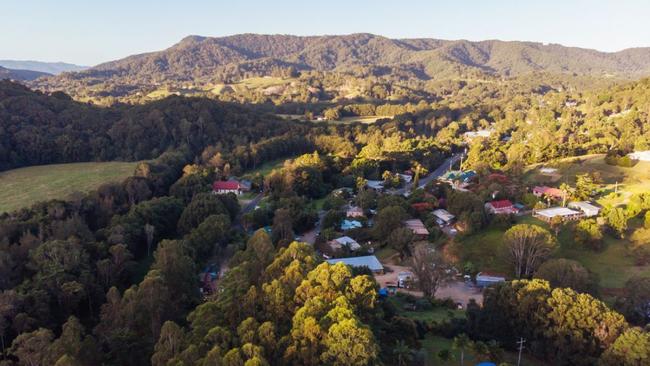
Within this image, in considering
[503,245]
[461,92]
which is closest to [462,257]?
[503,245]

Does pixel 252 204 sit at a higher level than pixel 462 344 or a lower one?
lower

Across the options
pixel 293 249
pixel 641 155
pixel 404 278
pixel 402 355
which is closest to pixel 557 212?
pixel 404 278

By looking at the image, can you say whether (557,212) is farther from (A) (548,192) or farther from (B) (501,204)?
(A) (548,192)

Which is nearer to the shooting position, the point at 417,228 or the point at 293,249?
the point at 293,249

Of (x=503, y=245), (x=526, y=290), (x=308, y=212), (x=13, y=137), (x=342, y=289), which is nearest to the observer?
(x=342, y=289)

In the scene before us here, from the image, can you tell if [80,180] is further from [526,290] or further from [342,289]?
[526,290]

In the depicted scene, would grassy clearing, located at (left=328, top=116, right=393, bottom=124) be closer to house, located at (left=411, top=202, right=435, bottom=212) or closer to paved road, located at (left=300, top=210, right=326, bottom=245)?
paved road, located at (left=300, top=210, right=326, bottom=245)
